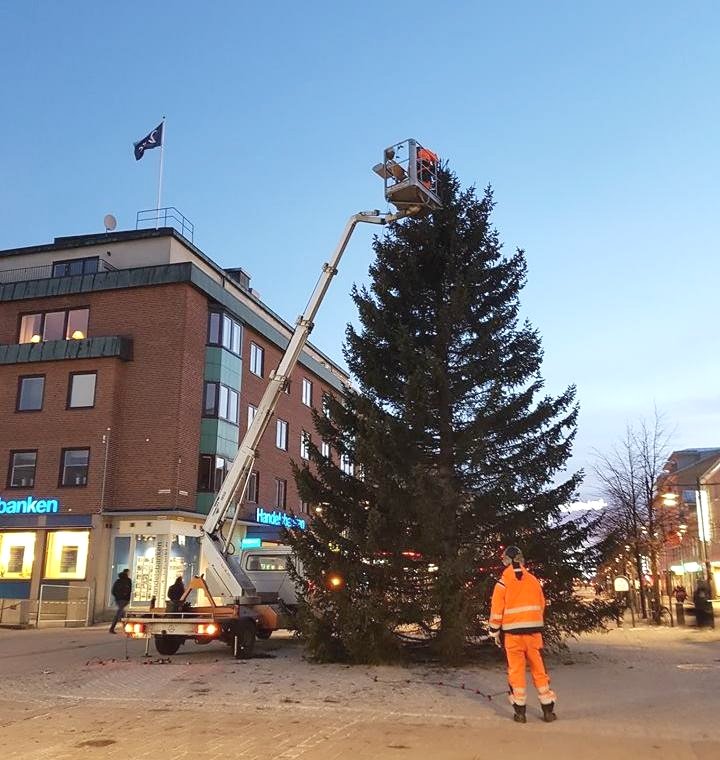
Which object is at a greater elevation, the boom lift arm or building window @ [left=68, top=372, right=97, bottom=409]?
building window @ [left=68, top=372, right=97, bottom=409]

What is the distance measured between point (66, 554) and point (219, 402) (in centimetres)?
815

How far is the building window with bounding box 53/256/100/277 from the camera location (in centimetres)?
3356

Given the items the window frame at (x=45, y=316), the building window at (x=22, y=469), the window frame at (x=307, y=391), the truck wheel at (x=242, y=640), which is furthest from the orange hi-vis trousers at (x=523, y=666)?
the window frame at (x=307, y=391)

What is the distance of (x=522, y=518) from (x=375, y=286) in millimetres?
5190

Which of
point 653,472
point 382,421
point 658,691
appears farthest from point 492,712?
point 653,472

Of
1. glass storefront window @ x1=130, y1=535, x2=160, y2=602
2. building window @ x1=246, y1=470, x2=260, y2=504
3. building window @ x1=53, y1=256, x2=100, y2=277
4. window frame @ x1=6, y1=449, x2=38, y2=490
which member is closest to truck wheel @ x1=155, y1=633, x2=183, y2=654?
glass storefront window @ x1=130, y1=535, x2=160, y2=602

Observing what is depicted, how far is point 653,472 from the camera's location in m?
27.1

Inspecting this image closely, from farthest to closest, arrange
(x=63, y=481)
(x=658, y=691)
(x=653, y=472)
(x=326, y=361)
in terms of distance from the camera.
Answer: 1. (x=326, y=361)
2. (x=63, y=481)
3. (x=653, y=472)
4. (x=658, y=691)

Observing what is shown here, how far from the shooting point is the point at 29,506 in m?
29.6

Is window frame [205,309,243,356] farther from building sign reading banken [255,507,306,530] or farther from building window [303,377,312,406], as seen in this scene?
building window [303,377,312,406]

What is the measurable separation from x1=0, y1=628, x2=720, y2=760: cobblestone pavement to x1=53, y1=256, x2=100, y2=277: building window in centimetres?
2204

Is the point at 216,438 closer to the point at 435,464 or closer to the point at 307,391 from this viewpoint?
the point at 307,391

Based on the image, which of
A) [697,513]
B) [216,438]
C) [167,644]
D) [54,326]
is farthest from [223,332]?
[697,513]

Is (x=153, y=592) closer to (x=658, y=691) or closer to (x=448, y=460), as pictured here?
(x=448, y=460)
